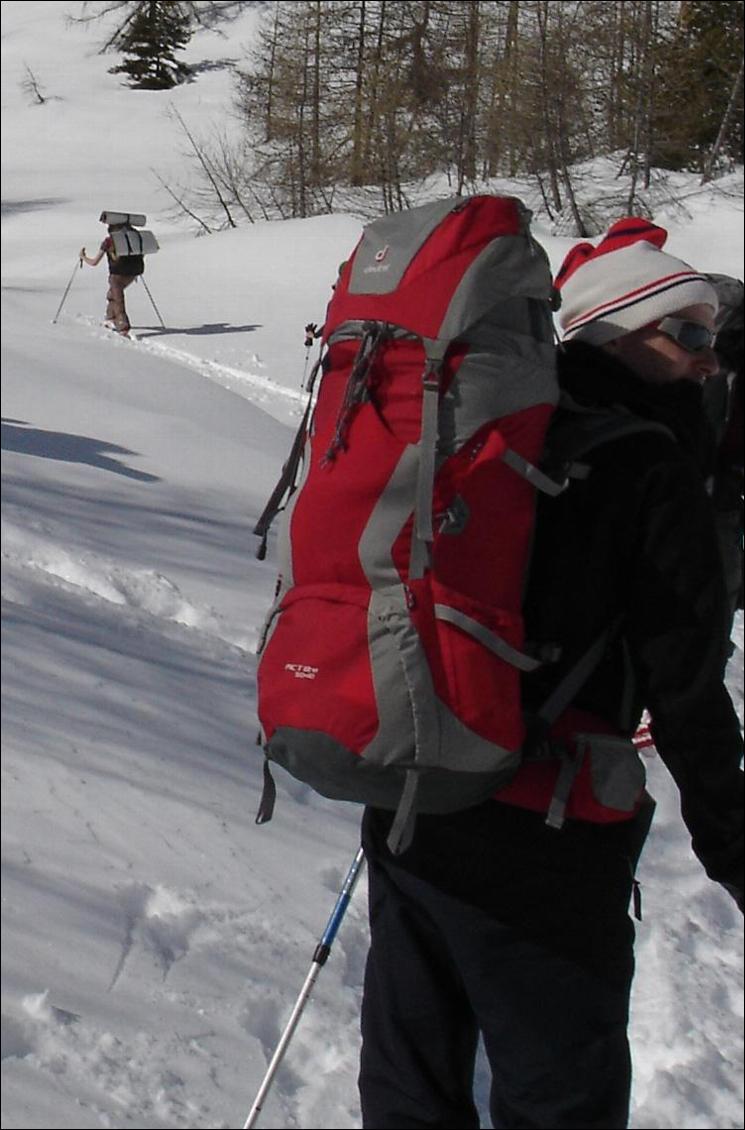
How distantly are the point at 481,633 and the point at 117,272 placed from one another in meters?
1.60

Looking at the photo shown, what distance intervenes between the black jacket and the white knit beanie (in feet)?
0.56

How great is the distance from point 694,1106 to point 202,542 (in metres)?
3.30

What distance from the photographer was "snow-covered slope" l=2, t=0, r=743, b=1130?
2732 mm

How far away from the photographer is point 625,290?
6.45 feet

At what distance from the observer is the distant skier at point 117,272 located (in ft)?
9.20

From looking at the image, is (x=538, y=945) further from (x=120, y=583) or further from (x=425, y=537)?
(x=120, y=583)

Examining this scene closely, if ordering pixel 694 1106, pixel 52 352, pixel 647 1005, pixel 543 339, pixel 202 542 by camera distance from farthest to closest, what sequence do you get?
pixel 202 542 → pixel 52 352 → pixel 647 1005 → pixel 694 1106 → pixel 543 339

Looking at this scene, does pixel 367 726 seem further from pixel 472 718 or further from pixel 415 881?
pixel 415 881

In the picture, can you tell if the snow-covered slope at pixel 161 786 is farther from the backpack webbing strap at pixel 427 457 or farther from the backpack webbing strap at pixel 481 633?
the backpack webbing strap at pixel 481 633

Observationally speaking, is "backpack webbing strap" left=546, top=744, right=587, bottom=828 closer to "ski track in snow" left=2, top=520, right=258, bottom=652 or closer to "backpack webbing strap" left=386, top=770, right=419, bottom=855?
"backpack webbing strap" left=386, top=770, right=419, bottom=855

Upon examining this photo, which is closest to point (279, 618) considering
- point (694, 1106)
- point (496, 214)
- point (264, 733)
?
point (264, 733)

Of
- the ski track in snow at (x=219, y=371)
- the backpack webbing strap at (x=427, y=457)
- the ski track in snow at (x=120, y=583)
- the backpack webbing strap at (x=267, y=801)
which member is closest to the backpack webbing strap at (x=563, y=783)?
the backpack webbing strap at (x=427, y=457)

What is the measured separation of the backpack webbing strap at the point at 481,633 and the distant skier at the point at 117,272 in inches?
54.2

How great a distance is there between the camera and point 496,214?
1.83 meters
